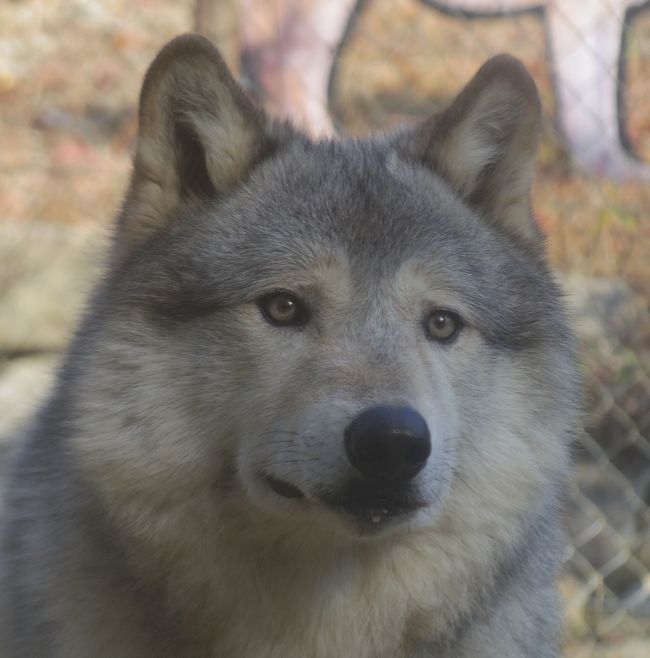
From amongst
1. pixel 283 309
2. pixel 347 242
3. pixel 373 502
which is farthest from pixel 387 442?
pixel 347 242

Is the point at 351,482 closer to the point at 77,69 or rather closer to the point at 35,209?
the point at 35,209

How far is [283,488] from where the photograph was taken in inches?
105

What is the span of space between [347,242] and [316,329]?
0.93 feet

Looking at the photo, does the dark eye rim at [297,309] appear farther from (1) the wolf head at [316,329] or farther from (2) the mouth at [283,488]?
(2) the mouth at [283,488]

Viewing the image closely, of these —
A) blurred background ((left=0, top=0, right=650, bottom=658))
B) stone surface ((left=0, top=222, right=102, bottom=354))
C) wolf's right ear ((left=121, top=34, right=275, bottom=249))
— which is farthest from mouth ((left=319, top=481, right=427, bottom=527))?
stone surface ((left=0, top=222, right=102, bottom=354))

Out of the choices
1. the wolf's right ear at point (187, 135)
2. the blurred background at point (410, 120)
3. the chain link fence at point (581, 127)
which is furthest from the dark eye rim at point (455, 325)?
the blurred background at point (410, 120)

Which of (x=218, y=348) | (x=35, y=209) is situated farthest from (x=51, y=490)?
(x=35, y=209)

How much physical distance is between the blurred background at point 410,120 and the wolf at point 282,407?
2281mm

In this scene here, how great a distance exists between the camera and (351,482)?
8.30ft

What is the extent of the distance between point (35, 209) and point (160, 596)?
4.14 m

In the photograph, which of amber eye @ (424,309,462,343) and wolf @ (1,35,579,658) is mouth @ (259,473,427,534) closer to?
wolf @ (1,35,579,658)

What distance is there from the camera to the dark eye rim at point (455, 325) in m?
2.88

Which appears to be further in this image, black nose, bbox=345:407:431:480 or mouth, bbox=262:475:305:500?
mouth, bbox=262:475:305:500

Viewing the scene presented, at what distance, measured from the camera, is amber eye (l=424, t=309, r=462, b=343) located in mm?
2887
